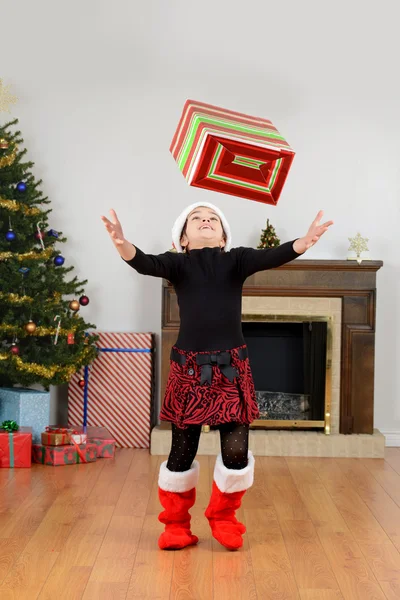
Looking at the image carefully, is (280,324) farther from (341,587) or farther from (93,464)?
(341,587)

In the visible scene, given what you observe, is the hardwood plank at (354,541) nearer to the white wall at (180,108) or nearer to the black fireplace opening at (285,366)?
the black fireplace opening at (285,366)

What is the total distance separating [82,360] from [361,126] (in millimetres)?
2299

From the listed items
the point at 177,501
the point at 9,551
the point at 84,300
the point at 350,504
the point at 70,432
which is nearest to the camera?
the point at 9,551

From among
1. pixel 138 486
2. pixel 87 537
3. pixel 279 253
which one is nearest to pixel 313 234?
pixel 279 253

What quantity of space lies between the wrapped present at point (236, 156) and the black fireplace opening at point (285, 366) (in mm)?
1731

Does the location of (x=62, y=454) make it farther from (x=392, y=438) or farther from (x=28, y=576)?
(x=392, y=438)

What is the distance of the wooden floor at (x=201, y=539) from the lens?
2656 mm

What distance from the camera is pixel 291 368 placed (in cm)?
517

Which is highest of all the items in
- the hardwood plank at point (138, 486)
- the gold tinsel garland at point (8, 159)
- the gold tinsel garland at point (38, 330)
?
the gold tinsel garland at point (8, 159)

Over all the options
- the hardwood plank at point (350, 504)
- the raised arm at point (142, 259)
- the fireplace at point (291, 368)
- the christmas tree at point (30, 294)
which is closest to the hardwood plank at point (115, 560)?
the hardwood plank at point (350, 504)

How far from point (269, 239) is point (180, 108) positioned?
1.06 meters

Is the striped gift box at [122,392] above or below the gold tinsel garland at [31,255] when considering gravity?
below

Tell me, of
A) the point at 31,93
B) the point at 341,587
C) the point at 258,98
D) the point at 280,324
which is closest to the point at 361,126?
the point at 258,98

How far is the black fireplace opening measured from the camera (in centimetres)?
506
